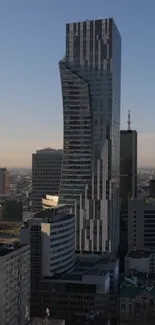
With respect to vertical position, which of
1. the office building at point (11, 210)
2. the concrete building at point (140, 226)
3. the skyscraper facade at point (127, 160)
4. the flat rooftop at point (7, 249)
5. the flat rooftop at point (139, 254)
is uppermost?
the skyscraper facade at point (127, 160)

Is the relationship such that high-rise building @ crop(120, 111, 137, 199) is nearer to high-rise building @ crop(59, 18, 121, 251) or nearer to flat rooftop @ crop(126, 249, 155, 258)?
high-rise building @ crop(59, 18, 121, 251)

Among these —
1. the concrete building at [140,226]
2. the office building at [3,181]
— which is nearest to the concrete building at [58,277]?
the concrete building at [140,226]

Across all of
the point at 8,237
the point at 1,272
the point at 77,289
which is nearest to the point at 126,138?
the point at 8,237

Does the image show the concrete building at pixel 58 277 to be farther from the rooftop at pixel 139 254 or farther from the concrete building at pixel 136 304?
the rooftop at pixel 139 254

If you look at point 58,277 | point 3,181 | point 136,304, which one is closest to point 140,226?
point 58,277

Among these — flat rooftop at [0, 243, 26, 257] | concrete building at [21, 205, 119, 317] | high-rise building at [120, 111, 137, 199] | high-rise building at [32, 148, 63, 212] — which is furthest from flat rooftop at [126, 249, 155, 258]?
high-rise building at [32, 148, 63, 212]

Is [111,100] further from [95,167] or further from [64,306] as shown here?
[64,306]
